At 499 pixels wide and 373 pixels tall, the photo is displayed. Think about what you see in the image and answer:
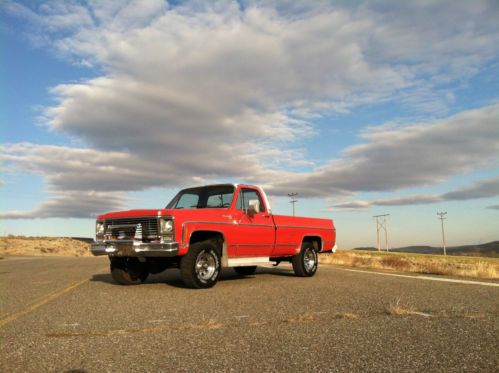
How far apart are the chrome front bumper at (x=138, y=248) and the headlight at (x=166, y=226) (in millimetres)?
253

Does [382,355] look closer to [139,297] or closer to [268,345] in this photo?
[268,345]

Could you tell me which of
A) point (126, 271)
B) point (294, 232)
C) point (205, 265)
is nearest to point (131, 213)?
point (126, 271)

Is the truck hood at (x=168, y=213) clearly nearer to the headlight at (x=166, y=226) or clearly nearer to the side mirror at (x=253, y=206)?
the headlight at (x=166, y=226)

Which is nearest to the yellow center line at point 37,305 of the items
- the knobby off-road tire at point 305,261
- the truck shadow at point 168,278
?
the truck shadow at point 168,278

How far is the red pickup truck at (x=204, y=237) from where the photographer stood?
7910mm

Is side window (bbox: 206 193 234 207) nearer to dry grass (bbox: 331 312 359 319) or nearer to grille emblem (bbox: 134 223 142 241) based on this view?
grille emblem (bbox: 134 223 142 241)

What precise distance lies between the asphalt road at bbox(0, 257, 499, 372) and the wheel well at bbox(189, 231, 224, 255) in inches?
54.1

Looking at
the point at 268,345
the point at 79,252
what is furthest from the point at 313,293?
the point at 79,252

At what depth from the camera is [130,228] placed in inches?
334

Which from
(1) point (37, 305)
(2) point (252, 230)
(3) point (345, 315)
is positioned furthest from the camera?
(2) point (252, 230)

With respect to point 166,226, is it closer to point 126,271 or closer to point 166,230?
point 166,230

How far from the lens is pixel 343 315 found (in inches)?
202

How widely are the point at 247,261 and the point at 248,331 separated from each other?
4968mm

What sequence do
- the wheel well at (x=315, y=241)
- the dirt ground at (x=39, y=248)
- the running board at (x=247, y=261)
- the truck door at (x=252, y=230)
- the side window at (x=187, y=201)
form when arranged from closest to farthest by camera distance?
the running board at (x=247, y=261) → the truck door at (x=252, y=230) → the side window at (x=187, y=201) → the wheel well at (x=315, y=241) → the dirt ground at (x=39, y=248)
